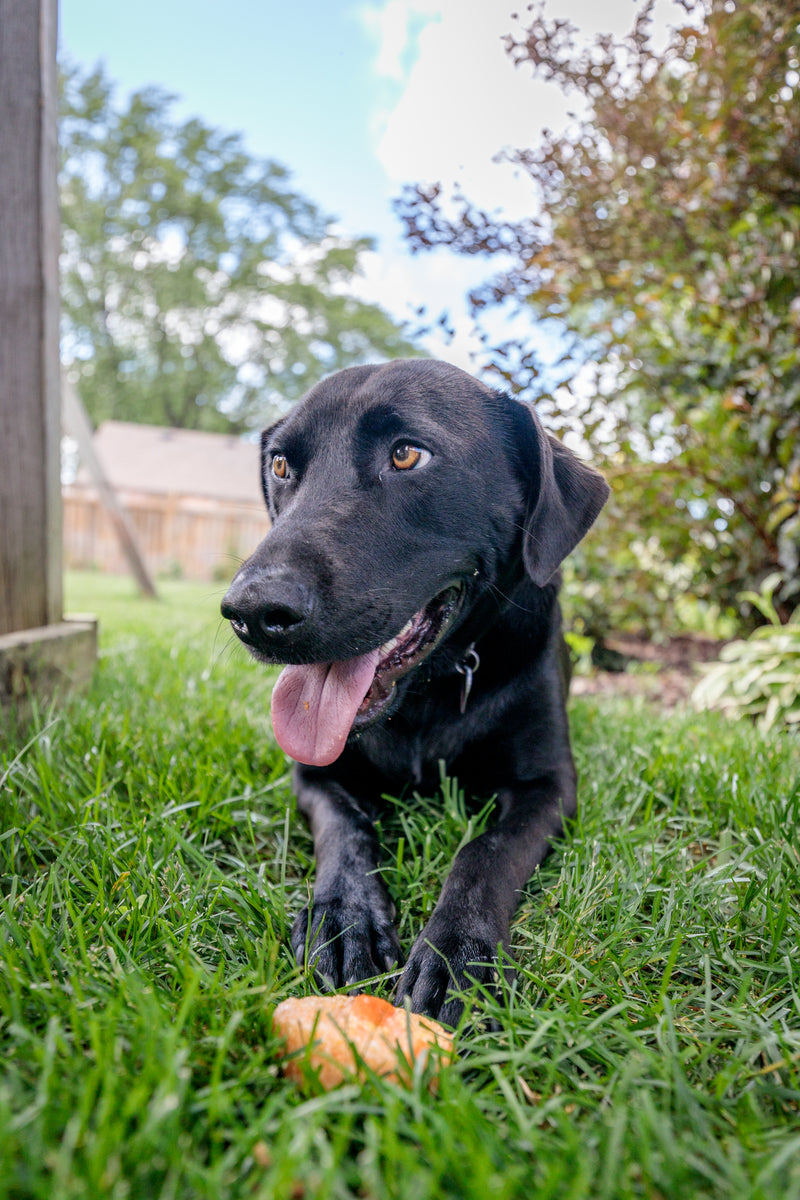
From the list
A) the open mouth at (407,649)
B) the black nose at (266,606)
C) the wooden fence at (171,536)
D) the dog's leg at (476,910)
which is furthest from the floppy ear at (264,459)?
the wooden fence at (171,536)

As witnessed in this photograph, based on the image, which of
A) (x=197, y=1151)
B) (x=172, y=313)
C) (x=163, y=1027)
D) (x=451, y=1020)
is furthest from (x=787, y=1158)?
(x=172, y=313)

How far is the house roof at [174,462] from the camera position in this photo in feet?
99.7

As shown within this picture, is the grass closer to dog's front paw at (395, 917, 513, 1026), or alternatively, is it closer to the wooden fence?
dog's front paw at (395, 917, 513, 1026)

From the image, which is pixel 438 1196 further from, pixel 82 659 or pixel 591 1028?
pixel 82 659

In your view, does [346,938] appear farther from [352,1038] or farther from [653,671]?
[653,671]

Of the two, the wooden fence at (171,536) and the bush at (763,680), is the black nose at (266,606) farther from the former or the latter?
the wooden fence at (171,536)

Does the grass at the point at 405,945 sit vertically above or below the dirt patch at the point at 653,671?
above

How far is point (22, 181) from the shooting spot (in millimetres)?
2420

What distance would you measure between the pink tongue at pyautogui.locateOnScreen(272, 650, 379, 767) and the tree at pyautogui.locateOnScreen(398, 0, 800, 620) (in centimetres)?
198

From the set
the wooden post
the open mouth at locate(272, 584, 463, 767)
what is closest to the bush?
the open mouth at locate(272, 584, 463, 767)

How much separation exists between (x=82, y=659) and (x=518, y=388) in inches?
82.8

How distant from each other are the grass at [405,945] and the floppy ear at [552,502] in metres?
0.67

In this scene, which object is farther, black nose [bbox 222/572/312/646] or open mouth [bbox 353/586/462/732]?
open mouth [bbox 353/586/462/732]

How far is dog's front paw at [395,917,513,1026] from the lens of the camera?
1.21 metres
